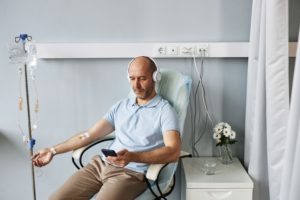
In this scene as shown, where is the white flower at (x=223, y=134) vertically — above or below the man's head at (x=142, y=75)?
below

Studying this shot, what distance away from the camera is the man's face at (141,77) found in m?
2.21

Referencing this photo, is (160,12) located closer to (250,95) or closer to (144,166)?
(250,95)

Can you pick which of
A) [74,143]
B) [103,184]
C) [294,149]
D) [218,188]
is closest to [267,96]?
[294,149]

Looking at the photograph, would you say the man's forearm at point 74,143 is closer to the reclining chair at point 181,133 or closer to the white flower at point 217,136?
the reclining chair at point 181,133

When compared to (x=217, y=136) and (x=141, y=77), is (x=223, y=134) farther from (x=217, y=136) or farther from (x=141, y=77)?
(x=141, y=77)

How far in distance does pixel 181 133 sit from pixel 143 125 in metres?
0.23

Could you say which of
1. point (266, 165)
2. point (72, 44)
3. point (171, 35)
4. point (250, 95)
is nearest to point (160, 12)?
point (171, 35)

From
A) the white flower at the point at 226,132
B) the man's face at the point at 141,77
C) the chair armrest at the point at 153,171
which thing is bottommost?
the chair armrest at the point at 153,171

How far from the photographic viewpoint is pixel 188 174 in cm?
232

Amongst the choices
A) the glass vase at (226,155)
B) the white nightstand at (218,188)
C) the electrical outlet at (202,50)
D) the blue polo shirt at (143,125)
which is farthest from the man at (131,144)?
the glass vase at (226,155)

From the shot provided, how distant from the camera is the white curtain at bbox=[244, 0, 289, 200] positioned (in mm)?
2012

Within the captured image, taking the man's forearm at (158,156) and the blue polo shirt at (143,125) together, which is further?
the blue polo shirt at (143,125)

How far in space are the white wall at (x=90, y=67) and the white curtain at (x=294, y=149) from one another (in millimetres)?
920

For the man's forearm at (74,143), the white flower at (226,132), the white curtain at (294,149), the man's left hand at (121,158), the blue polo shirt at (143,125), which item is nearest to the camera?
the white curtain at (294,149)
